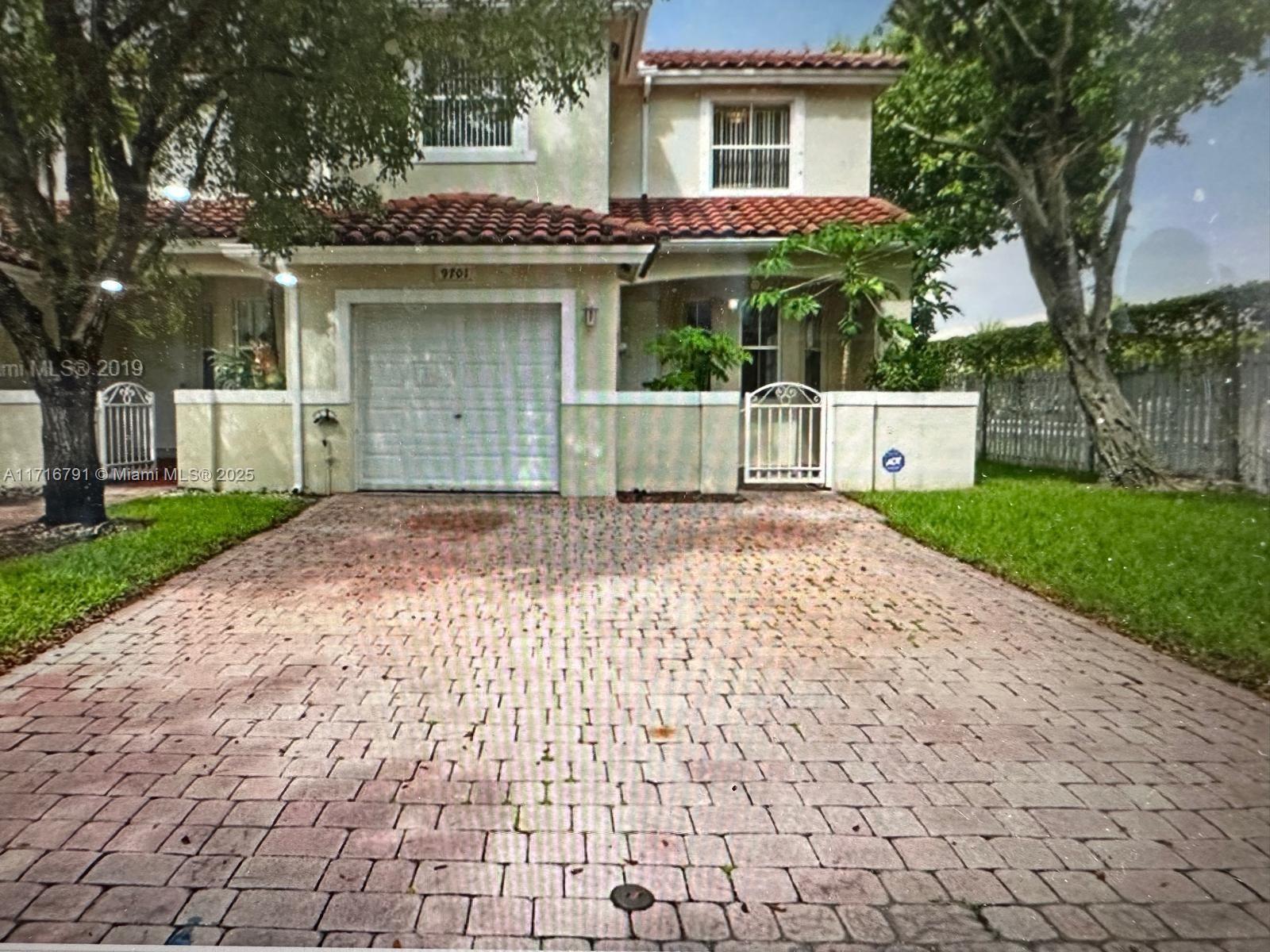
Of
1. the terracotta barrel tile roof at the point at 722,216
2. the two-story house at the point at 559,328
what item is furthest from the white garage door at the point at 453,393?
the terracotta barrel tile roof at the point at 722,216

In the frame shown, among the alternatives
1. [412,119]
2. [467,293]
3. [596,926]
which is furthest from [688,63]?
[467,293]

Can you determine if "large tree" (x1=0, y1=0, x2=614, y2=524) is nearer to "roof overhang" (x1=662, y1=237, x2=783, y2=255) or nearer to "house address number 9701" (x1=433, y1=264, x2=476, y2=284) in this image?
"house address number 9701" (x1=433, y1=264, x2=476, y2=284)

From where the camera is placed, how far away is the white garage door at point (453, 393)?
711 cm

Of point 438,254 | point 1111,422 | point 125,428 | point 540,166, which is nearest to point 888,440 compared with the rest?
point 438,254

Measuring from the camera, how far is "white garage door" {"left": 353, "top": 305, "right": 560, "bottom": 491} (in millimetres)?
7113

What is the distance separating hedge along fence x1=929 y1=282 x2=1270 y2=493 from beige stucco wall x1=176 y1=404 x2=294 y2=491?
124 inches

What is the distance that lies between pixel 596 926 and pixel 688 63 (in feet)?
7.51

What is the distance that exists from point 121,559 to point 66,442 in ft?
6.40

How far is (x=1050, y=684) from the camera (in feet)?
9.06

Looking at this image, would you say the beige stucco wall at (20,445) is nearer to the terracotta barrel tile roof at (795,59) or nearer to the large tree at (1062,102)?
the terracotta barrel tile roof at (795,59)

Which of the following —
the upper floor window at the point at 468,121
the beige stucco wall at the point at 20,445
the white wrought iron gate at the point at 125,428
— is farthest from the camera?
the white wrought iron gate at the point at 125,428

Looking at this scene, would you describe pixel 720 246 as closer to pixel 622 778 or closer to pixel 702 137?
pixel 702 137

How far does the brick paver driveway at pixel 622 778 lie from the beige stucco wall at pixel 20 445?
63 cm

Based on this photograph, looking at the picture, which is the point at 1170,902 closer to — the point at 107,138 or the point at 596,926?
the point at 596,926
